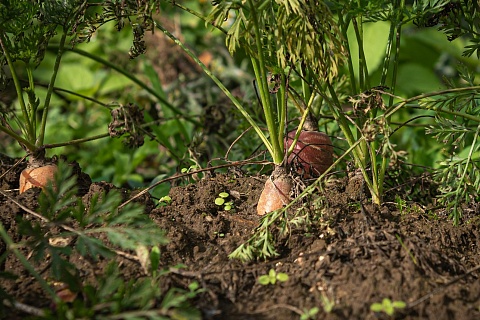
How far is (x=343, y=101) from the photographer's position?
2.22 metres

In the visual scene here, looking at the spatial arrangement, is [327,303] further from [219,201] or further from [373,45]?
[373,45]

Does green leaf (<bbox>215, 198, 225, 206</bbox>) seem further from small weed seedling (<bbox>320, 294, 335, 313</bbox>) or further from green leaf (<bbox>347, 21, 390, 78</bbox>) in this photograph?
green leaf (<bbox>347, 21, 390, 78</bbox>)

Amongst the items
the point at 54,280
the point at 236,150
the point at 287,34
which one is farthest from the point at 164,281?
the point at 236,150

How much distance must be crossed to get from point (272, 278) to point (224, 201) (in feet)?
1.54

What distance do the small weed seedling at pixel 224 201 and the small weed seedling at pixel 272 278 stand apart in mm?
401

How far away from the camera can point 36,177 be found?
1.90 m

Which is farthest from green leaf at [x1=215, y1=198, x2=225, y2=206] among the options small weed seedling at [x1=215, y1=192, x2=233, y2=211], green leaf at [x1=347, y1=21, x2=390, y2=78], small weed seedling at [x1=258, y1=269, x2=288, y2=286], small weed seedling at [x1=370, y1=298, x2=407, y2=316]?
green leaf at [x1=347, y1=21, x2=390, y2=78]

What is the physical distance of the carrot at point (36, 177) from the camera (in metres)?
1.89

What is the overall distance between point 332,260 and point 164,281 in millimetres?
408

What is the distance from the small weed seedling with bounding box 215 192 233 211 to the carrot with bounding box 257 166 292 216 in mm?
95

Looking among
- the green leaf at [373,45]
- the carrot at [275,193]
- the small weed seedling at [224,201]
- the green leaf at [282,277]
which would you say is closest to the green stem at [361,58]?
the carrot at [275,193]

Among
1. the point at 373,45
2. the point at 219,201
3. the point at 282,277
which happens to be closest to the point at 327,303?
the point at 282,277

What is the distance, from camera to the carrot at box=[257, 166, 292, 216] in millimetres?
1701

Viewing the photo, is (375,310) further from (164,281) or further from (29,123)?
(29,123)
